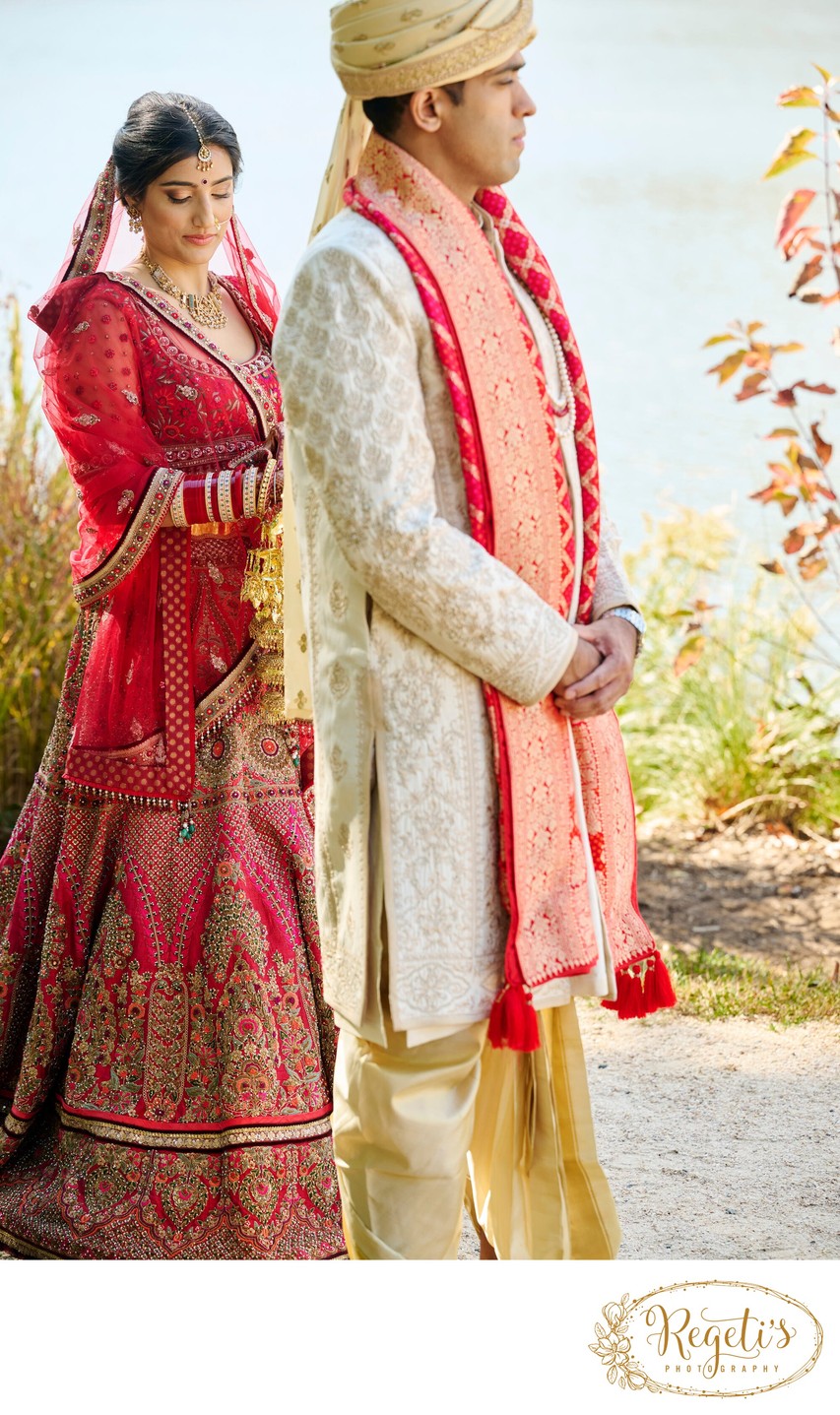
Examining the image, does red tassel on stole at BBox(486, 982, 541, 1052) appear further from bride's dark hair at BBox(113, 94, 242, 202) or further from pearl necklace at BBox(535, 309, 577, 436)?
bride's dark hair at BBox(113, 94, 242, 202)

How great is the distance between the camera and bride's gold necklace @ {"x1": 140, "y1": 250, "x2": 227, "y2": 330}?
2.76m

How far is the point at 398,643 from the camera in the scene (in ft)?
6.40

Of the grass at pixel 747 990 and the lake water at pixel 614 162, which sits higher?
the lake water at pixel 614 162

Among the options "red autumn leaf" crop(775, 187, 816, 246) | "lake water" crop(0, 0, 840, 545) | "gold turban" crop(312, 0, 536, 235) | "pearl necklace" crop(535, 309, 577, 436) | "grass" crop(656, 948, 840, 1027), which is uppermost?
"lake water" crop(0, 0, 840, 545)

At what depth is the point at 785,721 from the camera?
198 inches

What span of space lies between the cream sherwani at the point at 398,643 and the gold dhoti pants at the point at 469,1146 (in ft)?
0.26

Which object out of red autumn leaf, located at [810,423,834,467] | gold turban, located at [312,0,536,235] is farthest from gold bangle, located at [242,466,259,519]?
red autumn leaf, located at [810,423,834,467]

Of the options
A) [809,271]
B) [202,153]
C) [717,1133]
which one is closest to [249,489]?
[202,153]

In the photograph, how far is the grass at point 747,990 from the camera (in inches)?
147

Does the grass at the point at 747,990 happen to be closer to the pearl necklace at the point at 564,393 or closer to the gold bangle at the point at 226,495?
the gold bangle at the point at 226,495

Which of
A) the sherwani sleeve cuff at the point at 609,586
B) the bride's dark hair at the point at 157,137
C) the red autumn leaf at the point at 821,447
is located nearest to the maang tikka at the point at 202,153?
the bride's dark hair at the point at 157,137
